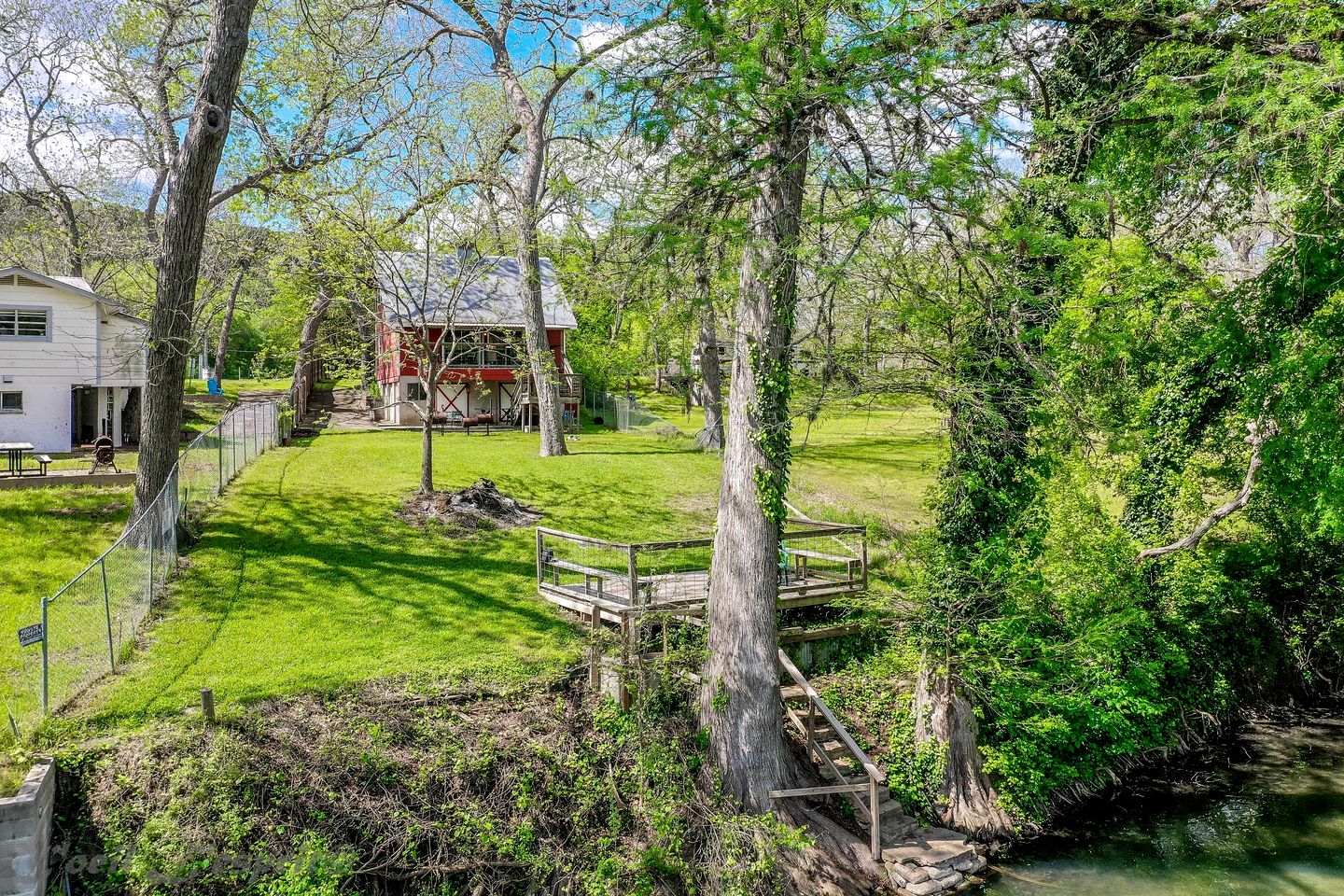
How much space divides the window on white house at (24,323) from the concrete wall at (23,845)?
21.2 meters

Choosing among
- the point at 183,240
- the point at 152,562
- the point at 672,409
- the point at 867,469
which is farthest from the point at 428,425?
the point at 672,409

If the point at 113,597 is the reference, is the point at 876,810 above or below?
below

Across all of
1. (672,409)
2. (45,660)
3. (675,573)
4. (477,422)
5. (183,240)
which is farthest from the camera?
(672,409)

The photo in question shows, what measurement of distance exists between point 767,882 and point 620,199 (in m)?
8.34

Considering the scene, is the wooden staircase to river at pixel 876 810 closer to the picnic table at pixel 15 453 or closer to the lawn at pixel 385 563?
the lawn at pixel 385 563

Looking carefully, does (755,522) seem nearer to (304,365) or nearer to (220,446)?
(220,446)

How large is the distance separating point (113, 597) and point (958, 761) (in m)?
11.4

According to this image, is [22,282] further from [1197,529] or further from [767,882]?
[1197,529]

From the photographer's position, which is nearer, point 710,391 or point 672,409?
point 710,391

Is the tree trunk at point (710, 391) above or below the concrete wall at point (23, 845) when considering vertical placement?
above

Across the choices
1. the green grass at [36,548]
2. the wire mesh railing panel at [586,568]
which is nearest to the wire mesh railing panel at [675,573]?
the wire mesh railing panel at [586,568]

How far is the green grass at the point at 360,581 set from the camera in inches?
428

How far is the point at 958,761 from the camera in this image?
37.1ft

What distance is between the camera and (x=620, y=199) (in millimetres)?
10477
